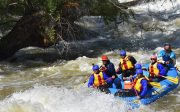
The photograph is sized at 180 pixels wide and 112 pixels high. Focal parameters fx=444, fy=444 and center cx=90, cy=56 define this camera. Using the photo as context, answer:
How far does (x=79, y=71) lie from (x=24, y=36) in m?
2.89

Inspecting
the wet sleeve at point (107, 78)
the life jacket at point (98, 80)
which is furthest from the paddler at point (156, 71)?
the life jacket at point (98, 80)

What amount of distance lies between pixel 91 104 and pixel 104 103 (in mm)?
330

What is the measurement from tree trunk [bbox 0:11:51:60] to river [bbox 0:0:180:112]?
59cm

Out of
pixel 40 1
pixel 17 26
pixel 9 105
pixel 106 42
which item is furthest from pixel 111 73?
pixel 106 42

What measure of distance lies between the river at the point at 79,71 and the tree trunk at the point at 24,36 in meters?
0.59

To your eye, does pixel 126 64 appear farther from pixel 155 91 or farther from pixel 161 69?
pixel 155 91

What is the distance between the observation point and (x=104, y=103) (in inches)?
439

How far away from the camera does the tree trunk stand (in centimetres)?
1661

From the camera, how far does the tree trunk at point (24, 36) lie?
1661cm

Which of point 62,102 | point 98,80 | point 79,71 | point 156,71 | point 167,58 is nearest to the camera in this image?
point 62,102

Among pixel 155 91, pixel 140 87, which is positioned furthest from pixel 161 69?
pixel 140 87

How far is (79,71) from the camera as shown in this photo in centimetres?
1570

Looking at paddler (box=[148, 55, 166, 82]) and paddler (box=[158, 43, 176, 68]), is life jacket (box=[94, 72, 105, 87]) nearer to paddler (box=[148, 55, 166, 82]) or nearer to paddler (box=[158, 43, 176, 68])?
paddler (box=[148, 55, 166, 82])

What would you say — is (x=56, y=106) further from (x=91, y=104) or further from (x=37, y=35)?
(x=37, y=35)
